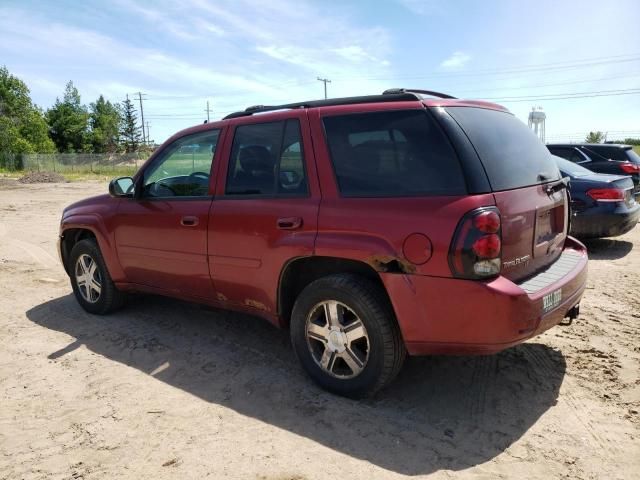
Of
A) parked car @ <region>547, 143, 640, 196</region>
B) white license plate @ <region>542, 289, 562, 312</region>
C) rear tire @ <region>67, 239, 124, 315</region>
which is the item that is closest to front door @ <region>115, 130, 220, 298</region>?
rear tire @ <region>67, 239, 124, 315</region>

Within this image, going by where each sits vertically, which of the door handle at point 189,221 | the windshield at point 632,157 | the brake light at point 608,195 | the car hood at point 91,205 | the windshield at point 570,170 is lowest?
the brake light at point 608,195

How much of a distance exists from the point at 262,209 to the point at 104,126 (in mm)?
87970

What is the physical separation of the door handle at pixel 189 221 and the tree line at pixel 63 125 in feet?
185

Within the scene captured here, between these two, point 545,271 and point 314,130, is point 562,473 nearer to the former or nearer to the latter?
point 545,271

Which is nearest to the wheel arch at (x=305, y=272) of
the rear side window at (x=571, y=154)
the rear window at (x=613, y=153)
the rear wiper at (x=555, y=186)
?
the rear wiper at (x=555, y=186)

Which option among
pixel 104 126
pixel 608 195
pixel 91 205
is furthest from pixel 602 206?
pixel 104 126

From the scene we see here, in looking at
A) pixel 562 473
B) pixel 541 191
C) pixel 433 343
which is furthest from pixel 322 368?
pixel 541 191

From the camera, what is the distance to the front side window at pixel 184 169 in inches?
166

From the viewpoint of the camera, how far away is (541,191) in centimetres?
332

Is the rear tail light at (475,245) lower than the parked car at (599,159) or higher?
lower

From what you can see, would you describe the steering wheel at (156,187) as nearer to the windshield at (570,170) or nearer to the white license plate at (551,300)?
the white license plate at (551,300)

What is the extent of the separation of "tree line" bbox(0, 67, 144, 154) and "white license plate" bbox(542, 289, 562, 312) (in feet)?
193

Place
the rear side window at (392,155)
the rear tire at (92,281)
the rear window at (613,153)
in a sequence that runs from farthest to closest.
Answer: the rear window at (613,153)
the rear tire at (92,281)
the rear side window at (392,155)

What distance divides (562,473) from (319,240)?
1856 millimetres
